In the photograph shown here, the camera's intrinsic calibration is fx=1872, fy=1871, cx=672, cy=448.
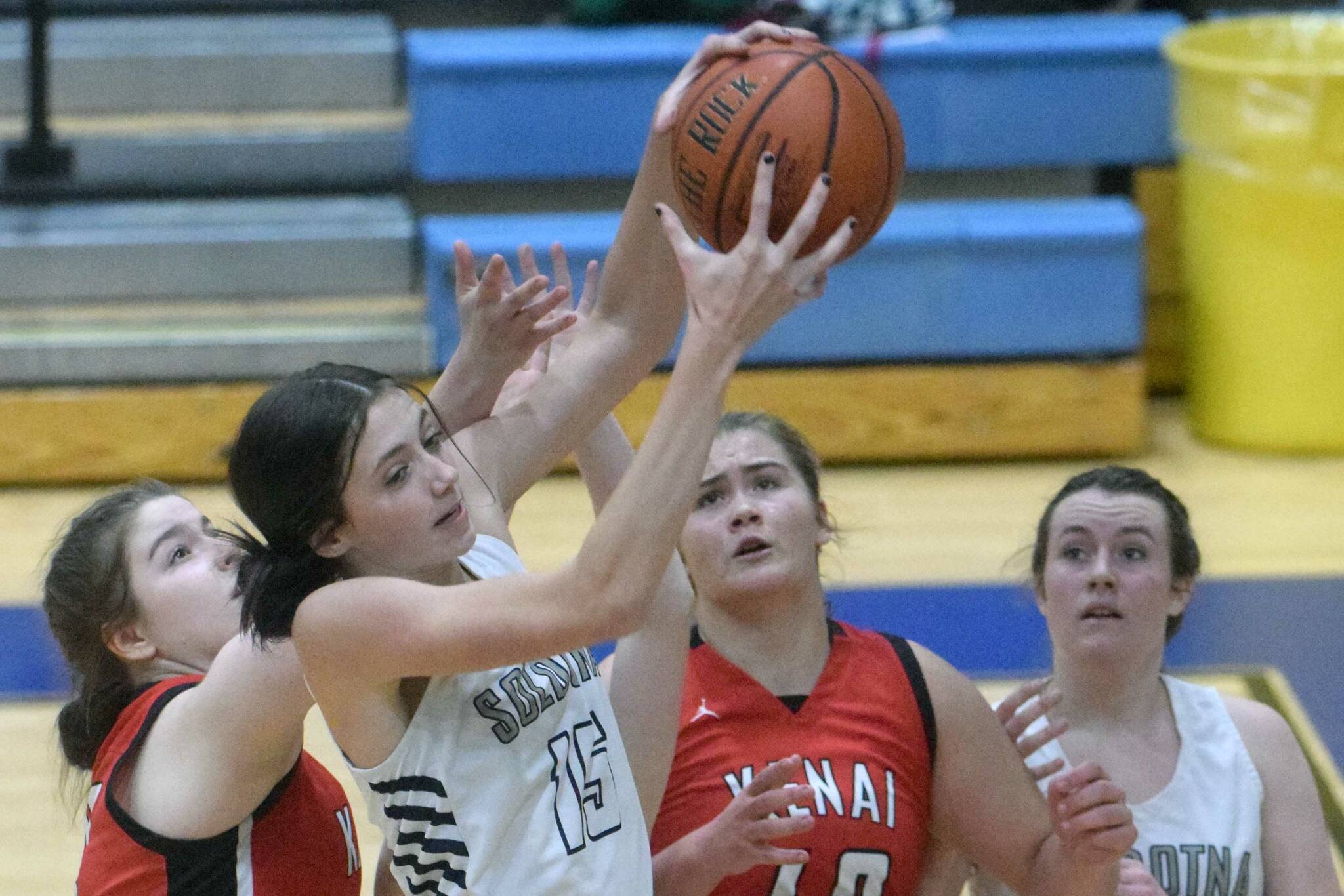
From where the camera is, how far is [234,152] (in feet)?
20.5

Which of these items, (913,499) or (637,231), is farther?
(913,499)

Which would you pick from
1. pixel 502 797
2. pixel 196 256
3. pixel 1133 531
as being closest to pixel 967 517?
pixel 196 256

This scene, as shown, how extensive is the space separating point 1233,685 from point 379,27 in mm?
3773

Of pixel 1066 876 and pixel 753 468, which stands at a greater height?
pixel 753 468

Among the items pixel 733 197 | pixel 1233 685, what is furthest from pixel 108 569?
pixel 1233 685

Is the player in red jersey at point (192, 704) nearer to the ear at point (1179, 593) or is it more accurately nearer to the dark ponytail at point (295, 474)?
the dark ponytail at point (295, 474)

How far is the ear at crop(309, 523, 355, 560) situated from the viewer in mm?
2082

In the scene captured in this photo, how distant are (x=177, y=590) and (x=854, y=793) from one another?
3.12 ft

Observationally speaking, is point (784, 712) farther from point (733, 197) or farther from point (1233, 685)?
point (1233, 685)

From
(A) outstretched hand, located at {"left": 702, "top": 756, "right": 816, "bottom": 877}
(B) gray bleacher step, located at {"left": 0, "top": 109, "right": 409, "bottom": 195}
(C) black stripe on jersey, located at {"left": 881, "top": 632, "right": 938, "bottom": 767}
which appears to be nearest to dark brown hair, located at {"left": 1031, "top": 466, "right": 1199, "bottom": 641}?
(C) black stripe on jersey, located at {"left": 881, "top": 632, "right": 938, "bottom": 767}

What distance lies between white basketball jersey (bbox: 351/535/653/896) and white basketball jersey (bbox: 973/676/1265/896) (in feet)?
A: 2.74

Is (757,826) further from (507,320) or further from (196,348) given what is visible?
(196,348)

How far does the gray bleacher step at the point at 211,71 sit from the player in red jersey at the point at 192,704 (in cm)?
393

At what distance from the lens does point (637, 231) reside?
2.50 meters
